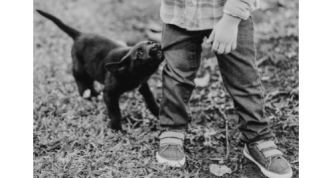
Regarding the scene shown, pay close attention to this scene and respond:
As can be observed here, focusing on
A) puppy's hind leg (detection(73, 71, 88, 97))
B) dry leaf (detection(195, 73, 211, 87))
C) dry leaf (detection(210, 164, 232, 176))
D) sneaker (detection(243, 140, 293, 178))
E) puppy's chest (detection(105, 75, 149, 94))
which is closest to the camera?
sneaker (detection(243, 140, 293, 178))

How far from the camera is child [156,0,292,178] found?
244 cm

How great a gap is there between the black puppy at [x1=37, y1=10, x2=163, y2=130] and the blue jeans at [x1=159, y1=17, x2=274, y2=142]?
20 centimetres

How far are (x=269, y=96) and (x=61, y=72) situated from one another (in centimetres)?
212

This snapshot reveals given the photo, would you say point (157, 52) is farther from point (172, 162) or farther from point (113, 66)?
point (172, 162)

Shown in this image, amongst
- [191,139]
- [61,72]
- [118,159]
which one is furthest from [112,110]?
[61,72]

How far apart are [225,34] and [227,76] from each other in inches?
15.7

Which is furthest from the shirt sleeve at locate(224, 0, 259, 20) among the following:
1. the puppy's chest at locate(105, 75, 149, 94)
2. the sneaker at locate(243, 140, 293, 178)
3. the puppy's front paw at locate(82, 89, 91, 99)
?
the puppy's front paw at locate(82, 89, 91, 99)

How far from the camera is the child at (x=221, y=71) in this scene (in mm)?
2436

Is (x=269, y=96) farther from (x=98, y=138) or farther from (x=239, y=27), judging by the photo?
(x=98, y=138)

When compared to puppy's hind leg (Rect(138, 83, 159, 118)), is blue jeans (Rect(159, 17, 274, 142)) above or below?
above

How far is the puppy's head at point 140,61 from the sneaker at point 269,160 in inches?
36.1

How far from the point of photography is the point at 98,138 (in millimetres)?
3033

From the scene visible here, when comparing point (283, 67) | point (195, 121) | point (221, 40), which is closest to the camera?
point (221, 40)

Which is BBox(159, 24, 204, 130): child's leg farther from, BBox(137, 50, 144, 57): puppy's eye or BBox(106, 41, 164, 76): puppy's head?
BBox(137, 50, 144, 57): puppy's eye
